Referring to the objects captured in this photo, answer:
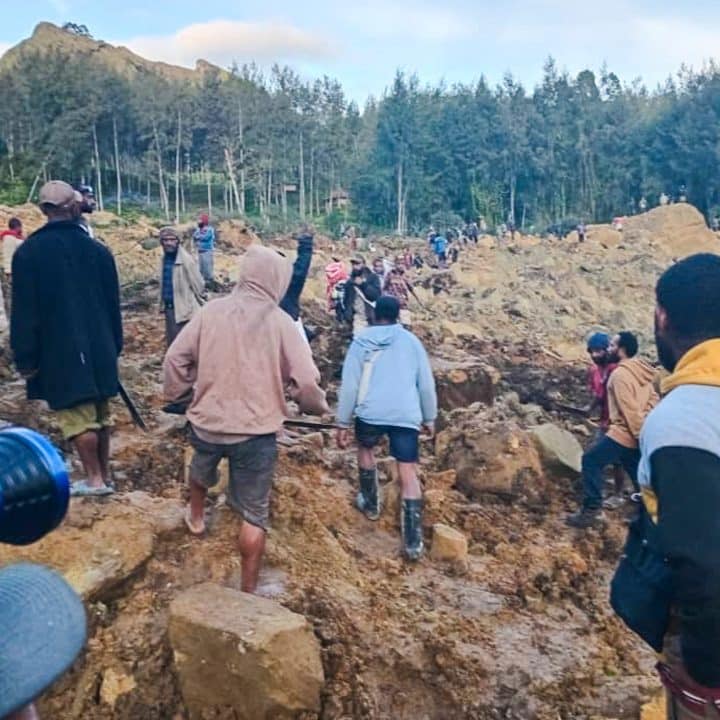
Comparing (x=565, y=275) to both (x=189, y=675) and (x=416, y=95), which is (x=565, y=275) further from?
(x=416, y=95)

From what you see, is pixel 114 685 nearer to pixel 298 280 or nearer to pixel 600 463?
pixel 298 280

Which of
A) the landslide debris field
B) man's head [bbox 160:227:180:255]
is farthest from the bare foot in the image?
man's head [bbox 160:227:180:255]

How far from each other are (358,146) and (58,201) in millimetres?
51465

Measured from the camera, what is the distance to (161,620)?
3775 millimetres

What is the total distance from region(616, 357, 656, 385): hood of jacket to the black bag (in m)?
3.46

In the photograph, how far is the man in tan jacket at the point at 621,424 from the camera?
5.54 meters

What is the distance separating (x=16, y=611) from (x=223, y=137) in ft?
144

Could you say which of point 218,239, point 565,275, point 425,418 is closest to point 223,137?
point 218,239

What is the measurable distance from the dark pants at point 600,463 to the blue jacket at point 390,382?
1285mm

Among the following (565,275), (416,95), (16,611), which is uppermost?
(416,95)

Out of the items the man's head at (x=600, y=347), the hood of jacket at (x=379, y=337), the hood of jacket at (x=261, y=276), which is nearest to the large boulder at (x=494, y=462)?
the man's head at (x=600, y=347)

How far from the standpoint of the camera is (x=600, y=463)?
585cm

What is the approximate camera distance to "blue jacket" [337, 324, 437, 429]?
16.4 ft

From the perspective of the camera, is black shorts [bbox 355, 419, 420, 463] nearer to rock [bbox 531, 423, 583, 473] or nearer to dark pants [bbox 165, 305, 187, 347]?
rock [bbox 531, 423, 583, 473]
